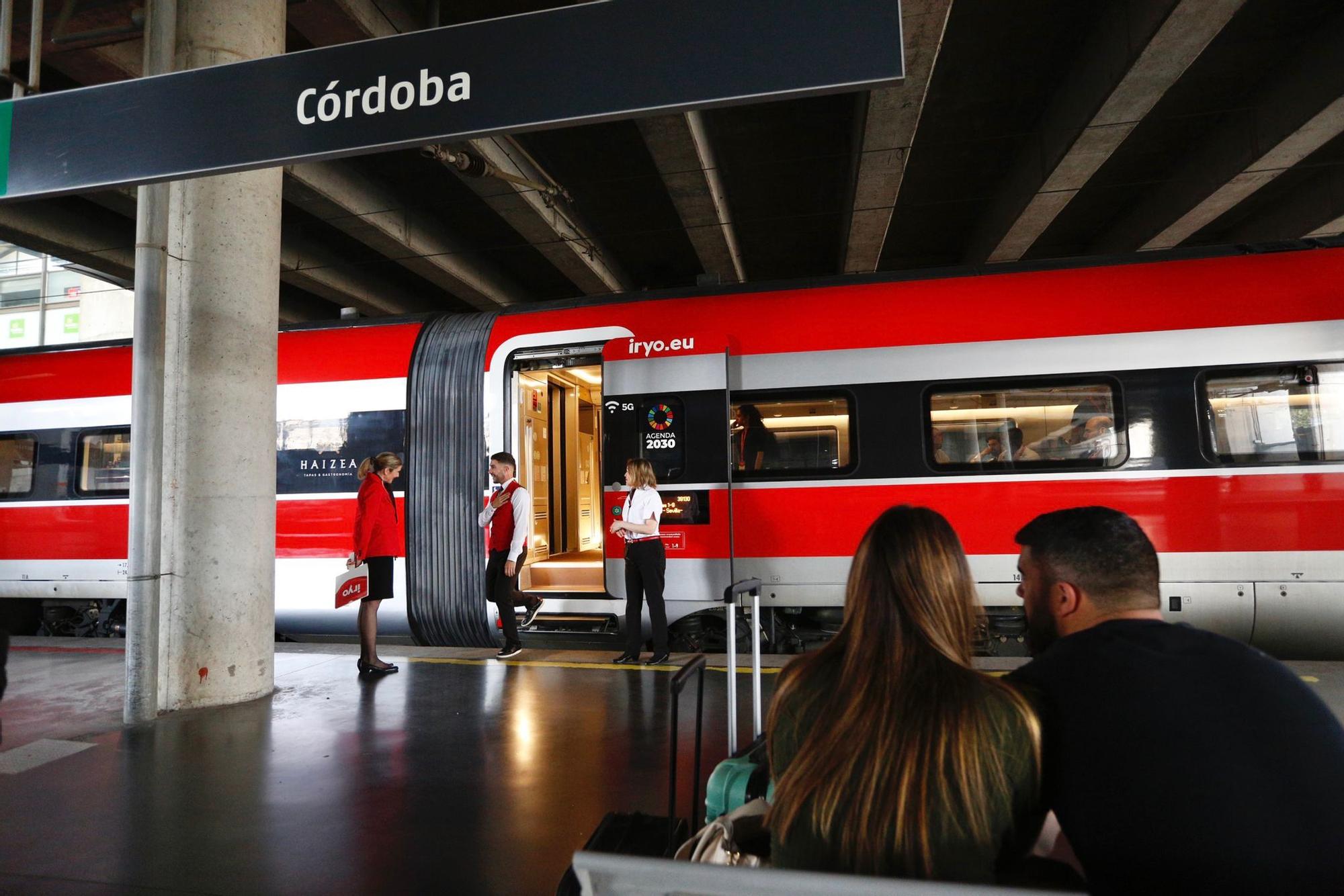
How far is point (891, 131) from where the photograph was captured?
8.95m

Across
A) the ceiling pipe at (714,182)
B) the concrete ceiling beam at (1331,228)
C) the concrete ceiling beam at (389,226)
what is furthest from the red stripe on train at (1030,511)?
the concrete ceiling beam at (1331,228)

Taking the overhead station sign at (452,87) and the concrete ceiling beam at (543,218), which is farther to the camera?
the concrete ceiling beam at (543,218)

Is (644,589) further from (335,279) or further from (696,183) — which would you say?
(335,279)

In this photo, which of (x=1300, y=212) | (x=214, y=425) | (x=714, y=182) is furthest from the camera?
(x=1300, y=212)

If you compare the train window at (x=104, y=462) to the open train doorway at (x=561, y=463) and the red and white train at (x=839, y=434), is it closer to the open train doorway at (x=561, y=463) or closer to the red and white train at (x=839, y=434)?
the red and white train at (x=839, y=434)

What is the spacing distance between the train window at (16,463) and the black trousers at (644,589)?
273 inches

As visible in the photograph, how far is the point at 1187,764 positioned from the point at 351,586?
585cm

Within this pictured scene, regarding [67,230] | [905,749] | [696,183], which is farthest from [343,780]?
[67,230]

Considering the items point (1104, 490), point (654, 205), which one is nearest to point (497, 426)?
point (1104, 490)

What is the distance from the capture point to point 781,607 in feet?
21.4

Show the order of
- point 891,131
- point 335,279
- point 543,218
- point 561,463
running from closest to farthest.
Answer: point 891,131 < point 561,463 < point 543,218 < point 335,279

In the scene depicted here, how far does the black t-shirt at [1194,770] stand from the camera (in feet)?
4.06

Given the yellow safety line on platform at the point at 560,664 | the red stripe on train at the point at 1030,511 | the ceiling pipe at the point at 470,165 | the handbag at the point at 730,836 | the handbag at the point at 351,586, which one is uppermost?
the ceiling pipe at the point at 470,165

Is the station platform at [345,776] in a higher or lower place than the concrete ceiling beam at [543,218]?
lower
